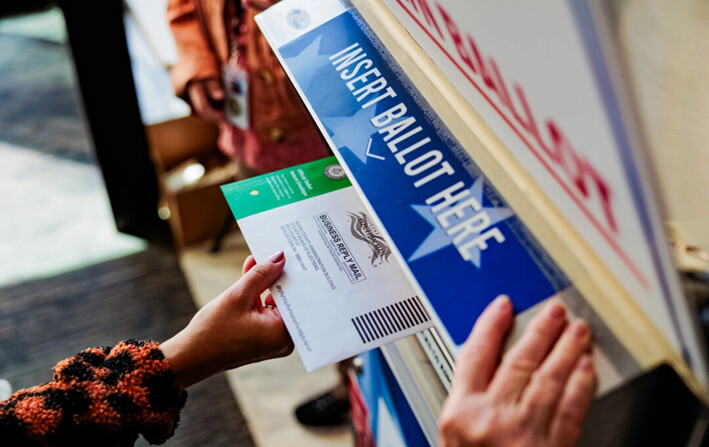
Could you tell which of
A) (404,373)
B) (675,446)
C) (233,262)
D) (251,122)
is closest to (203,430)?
(233,262)

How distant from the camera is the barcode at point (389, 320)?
0.82m

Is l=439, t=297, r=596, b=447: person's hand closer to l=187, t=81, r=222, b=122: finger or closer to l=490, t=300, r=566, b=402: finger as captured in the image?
l=490, t=300, r=566, b=402: finger

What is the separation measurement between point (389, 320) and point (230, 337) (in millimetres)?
252

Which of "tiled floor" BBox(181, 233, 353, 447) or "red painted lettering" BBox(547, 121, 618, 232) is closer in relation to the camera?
"red painted lettering" BBox(547, 121, 618, 232)

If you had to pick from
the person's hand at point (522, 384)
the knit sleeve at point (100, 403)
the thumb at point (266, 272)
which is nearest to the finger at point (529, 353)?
the person's hand at point (522, 384)

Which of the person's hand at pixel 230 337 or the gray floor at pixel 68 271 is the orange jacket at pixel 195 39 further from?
the person's hand at pixel 230 337

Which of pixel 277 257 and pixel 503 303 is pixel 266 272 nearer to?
pixel 277 257

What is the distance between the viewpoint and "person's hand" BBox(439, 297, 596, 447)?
65cm

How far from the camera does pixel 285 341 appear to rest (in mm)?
952

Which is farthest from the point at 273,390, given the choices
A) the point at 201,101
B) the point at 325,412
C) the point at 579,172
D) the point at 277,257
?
the point at 579,172

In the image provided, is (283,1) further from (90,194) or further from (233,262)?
(90,194)

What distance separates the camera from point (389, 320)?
833 millimetres

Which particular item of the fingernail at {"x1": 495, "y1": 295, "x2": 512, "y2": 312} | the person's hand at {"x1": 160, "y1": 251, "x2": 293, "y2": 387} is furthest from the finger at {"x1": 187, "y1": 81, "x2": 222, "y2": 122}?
the fingernail at {"x1": 495, "y1": 295, "x2": 512, "y2": 312}

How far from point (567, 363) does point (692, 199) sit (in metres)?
0.51
